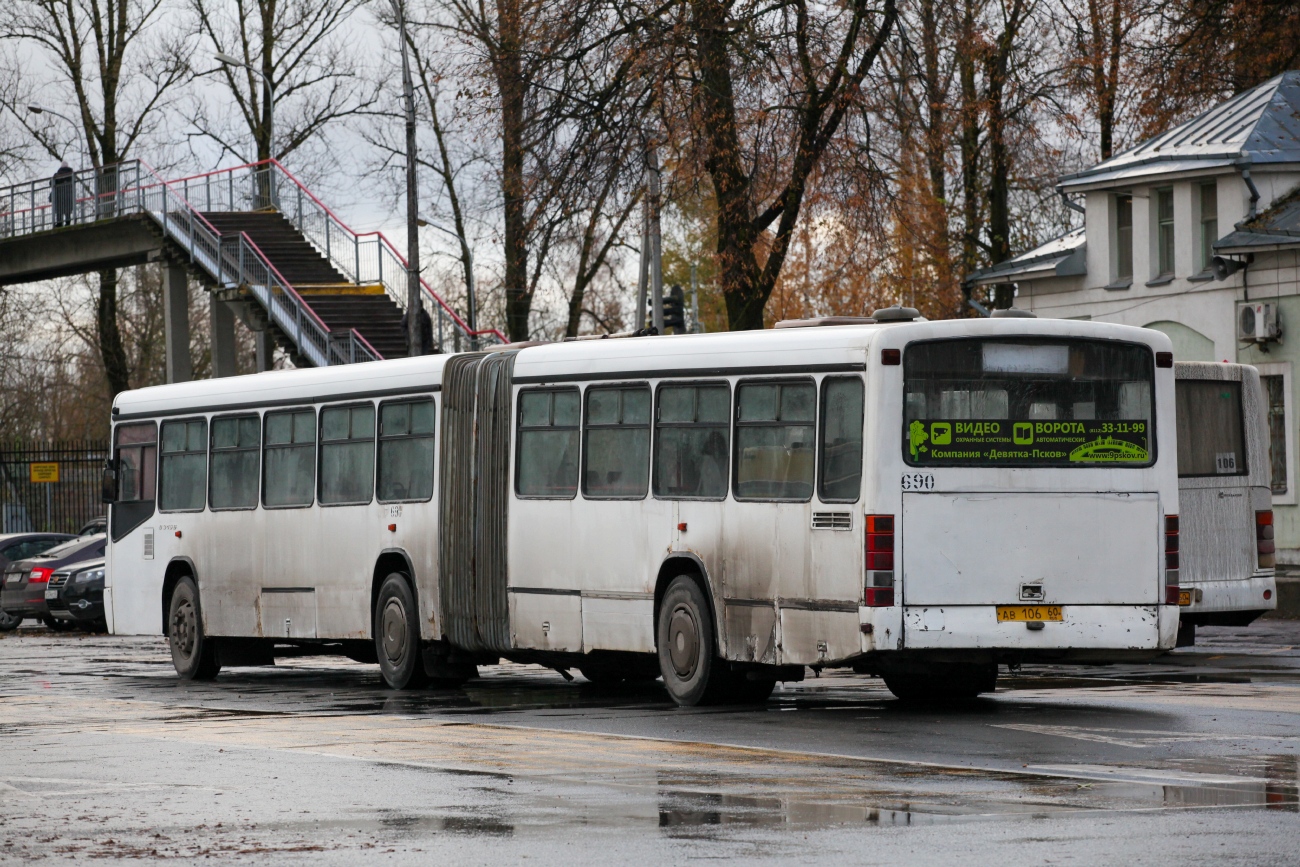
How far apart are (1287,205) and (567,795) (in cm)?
2566

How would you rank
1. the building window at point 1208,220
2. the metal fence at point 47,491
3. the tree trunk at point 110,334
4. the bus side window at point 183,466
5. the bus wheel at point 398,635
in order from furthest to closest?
the tree trunk at point 110,334, the metal fence at point 47,491, the building window at point 1208,220, the bus side window at point 183,466, the bus wheel at point 398,635

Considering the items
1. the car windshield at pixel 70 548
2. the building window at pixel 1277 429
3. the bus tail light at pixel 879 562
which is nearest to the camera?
the bus tail light at pixel 879 562

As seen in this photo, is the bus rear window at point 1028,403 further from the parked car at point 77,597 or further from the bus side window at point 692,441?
the parked car at point 77,597

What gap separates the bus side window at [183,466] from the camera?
22797 mm

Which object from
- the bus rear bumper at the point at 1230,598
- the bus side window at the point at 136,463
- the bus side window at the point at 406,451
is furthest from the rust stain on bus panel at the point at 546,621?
the bus side window at the point at 136,463

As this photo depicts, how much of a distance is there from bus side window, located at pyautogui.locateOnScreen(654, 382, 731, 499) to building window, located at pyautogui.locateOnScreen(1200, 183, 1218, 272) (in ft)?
67.5

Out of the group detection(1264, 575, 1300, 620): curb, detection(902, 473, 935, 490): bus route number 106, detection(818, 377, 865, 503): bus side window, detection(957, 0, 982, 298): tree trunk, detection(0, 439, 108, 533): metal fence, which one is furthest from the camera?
detection(0, 439, 108, 533): metal fence

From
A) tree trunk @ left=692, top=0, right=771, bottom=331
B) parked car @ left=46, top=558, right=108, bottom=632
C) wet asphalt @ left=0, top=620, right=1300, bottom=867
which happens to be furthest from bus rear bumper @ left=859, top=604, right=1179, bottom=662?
parked car @ left=46, top=558, right=108, bottom=632

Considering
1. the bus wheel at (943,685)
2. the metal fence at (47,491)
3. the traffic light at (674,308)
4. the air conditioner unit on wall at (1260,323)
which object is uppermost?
the traffic light at (674,308)

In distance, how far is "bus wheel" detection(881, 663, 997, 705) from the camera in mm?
16877

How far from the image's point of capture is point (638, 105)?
31.6 meters

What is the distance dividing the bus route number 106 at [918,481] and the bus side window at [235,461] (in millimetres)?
8705

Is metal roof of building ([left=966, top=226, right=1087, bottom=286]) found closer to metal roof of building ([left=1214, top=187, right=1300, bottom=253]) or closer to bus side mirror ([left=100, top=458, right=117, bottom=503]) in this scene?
metal roof of building ([left=1214, top=187, right=1300, bottom=253])

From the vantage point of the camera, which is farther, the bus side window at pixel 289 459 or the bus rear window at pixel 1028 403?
the bus side window at pixel 289 459
